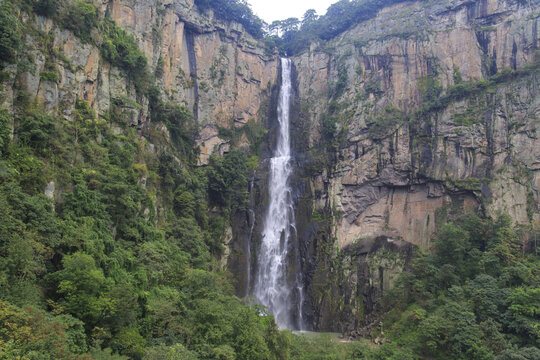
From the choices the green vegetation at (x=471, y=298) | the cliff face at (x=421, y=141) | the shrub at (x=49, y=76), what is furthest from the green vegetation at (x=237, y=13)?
the green vegetation at (x=471, y=298)

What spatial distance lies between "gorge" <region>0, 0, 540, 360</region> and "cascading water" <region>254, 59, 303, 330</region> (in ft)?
0.58

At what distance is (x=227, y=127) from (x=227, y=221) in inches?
430

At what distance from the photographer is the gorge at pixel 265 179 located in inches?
618

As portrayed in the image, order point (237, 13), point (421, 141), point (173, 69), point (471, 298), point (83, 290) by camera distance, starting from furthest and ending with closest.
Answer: point (237, 13)
point (173, 69)
point (421, 141)
point (471, 298)
point (83, 290)

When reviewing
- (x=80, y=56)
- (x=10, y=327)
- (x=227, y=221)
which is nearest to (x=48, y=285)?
(x=10, y=327)

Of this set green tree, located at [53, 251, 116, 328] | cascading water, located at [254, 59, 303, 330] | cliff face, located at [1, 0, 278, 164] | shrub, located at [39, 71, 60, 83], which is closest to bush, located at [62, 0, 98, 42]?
cliff face, located at [1, 0, 278, 164]

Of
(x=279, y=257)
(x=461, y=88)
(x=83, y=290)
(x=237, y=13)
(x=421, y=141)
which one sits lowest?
(x=83, y=290)

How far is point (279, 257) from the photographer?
31.7 m

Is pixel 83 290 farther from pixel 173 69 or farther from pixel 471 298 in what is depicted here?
pixel 173 69

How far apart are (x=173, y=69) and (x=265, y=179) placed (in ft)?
44.8

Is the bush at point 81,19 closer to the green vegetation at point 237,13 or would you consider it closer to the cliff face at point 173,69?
the cliff face at point 173,69

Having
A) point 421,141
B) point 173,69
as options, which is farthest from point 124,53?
point 421,141

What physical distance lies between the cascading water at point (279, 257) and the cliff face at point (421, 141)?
1.52m

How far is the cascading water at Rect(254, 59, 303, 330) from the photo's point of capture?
2980cm
